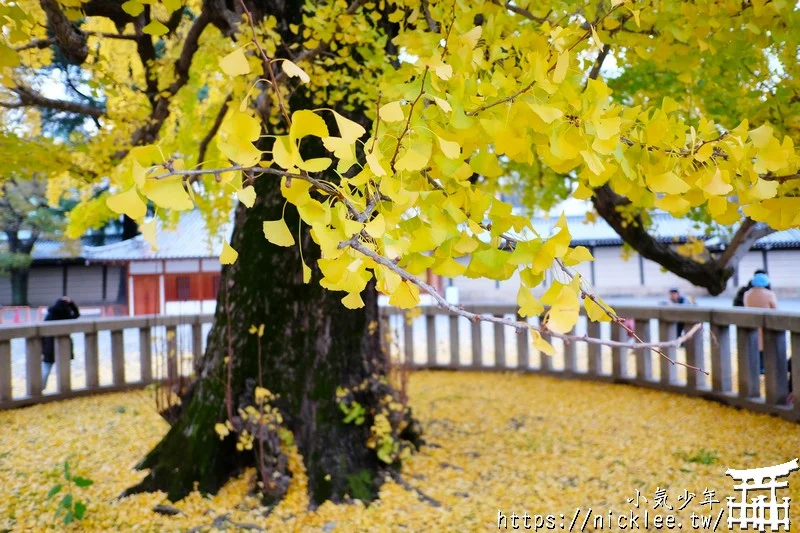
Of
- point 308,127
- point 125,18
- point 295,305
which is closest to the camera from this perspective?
point 308,127

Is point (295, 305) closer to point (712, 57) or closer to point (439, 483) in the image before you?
point (439, 483)

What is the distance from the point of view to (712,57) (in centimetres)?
320

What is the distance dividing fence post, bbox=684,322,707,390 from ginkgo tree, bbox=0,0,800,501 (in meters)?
1.29

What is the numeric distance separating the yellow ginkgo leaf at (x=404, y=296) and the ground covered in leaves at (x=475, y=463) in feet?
7.02

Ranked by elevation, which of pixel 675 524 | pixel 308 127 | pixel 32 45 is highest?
pixel 32 45

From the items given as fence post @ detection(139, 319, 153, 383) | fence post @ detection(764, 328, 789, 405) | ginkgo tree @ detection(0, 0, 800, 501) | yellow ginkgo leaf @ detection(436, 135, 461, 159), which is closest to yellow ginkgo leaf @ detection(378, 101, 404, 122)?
ginkgo tree @ detection(0, 0, 800, 501)

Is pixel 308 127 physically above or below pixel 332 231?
above

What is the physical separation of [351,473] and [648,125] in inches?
106

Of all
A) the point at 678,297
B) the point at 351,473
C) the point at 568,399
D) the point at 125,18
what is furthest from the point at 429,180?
the point at 678,297

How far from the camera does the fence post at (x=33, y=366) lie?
5387 mm

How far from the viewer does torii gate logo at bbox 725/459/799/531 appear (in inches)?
108

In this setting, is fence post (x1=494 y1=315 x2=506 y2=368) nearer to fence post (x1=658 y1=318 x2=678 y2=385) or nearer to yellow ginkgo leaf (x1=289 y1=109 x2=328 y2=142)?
fence post (x1=658 y1=318 x2=678 y2=385)

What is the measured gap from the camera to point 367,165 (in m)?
1.19

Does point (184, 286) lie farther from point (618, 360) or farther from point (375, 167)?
point (375, 167)
